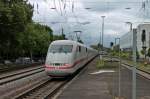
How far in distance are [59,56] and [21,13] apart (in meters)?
25.1

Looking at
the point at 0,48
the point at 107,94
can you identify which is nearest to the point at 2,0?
the point at 0,48

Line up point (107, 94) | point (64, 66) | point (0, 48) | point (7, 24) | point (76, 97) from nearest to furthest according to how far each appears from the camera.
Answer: point (76, 97) → point (107, 94) → point (64, 66) → point (7, 24) → point (0, 48)

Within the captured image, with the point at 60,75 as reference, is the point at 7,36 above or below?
above

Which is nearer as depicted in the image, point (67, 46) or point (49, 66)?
point (49, 66)

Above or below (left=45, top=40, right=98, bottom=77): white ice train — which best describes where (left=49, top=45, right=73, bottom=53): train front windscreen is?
above

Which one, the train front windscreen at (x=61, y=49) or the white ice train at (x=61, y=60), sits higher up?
the train front windscreen at (x=61, y=49)

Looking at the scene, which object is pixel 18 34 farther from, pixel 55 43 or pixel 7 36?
pixel 55 43

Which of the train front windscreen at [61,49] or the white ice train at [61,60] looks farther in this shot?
the train front windscreen at [61,49]

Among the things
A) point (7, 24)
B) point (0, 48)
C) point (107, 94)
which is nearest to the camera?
point (107, 94)

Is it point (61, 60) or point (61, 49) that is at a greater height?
point (61, 49)

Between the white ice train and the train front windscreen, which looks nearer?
the white ice train

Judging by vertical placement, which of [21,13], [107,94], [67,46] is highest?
[21,13]

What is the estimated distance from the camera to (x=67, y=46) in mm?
34125

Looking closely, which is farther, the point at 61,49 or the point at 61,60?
the point at 61,49
